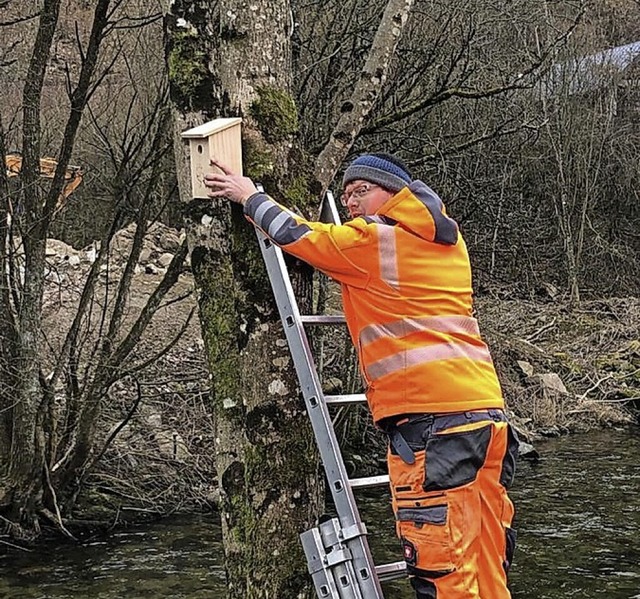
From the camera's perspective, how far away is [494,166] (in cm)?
1714

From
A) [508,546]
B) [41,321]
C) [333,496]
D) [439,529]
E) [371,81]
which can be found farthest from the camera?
[41,321]

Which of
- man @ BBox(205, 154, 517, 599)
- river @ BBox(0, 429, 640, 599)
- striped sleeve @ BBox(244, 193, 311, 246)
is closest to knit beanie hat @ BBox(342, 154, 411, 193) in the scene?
man @ BBox(205, 154, 517, 599)

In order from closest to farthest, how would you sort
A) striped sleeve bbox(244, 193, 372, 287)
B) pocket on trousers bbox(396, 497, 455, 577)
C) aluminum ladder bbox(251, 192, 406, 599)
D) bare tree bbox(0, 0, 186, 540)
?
pocket on trousers bbox(396, 497, 455, 577)
aluminum ladder bbox(251, 192, 406, 599)
striped sleeve bbox(244, 193, 372, 287)
bare tree bbox(0, 0, 186, 540)

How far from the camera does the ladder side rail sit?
3.62 metres

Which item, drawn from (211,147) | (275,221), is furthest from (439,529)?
(211,147)

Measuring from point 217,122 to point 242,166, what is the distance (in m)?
0.22

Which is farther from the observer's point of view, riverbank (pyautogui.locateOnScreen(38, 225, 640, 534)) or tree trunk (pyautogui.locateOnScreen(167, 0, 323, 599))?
riverbank (pyautogui.locateOnScreen(38, 225, 640, 534))

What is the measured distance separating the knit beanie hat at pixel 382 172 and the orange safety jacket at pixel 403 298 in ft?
0.32

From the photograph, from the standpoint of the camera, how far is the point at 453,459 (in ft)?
11.7

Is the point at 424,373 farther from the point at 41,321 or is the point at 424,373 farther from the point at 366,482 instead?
the point at 41,321

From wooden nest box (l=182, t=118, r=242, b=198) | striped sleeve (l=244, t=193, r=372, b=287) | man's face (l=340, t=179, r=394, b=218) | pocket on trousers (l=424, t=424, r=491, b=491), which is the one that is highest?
wooden nest box (l=182, t=118, r=242, b=198)

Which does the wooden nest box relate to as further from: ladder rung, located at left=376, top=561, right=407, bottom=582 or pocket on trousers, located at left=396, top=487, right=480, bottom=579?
ladder rung, located at left=376, top=561, right=407, bottom=582

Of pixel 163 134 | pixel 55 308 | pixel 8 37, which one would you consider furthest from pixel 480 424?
pixel 8 37

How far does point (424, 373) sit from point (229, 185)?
3.48 feet
